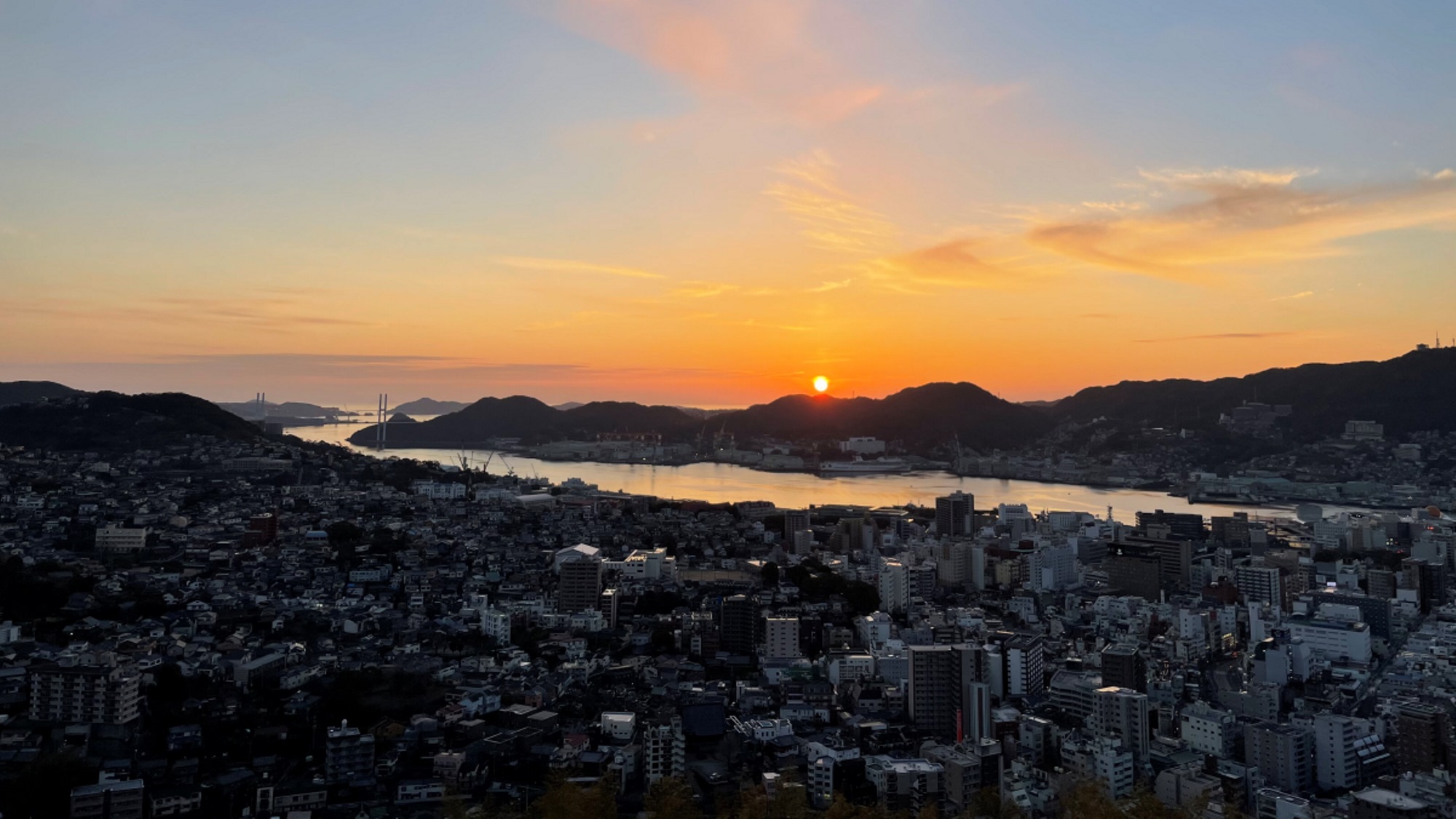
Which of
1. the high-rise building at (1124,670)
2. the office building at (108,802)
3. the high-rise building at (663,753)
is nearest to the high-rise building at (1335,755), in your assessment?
the high-rise building at (1124,670)

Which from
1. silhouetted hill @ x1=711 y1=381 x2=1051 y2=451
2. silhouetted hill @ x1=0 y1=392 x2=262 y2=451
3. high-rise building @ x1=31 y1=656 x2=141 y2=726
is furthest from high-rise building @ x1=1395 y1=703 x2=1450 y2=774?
silhouetted hill @ x1=711 y1=381 x2=1051 y2=451

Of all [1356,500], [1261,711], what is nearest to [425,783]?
[1261,711]

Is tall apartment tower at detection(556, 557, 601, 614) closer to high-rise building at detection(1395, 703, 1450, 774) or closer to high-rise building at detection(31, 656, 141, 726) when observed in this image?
high-rise building at detection(31, 656, 141, 726)

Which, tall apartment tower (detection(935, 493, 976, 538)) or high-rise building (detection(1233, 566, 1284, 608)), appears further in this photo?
tall apartment tower (detection(935, 493, 976, 538))

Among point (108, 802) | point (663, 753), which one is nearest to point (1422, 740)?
point (663, 753)

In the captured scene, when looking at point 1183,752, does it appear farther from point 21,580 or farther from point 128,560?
point 128,560

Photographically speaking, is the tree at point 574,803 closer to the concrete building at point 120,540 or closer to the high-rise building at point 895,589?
the high-rise building at point 895,589

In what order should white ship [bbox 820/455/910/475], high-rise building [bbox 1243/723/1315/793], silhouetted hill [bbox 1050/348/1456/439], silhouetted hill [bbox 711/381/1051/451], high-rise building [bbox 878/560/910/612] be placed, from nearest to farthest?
1. high-rise building [bbox 1243/723/1315/793]
2. high-rise building [bbox 878/560/910/612]
3. silhouetted hill [bbox 1050/348/1456/439]
4. white ship [bbox 820/455/910/475]
5. silhouetted hill [bbox 711/381/1051/451]
